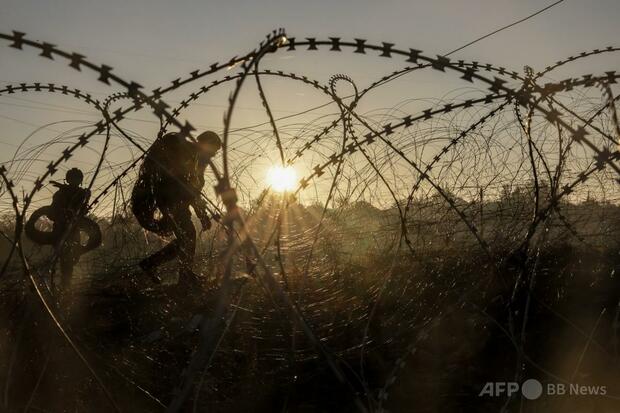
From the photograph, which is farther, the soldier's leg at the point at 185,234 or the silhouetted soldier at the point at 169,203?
the soldier's leg at the point at 185,234

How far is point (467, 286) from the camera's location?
15.6 ft

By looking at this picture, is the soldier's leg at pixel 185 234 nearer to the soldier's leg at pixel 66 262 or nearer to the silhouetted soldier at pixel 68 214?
the silhouetted soldier at pixel 68 214

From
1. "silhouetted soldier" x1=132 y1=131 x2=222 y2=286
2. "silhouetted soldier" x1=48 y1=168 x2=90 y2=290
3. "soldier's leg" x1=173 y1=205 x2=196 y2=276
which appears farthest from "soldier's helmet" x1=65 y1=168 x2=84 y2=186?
"soldier's leg" x1=173 y1=205 x2=196 y2=276

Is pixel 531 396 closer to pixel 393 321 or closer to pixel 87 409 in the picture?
pixel 393 321

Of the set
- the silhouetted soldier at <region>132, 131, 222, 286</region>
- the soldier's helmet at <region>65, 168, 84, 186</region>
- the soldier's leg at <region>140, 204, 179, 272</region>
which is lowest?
the soldier's leg at <region>140, 204, 179, 272</region>

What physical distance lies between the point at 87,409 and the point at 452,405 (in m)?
1.98

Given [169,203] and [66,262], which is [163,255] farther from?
[66,262]

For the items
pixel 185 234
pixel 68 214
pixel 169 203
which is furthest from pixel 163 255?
pixel 68 214

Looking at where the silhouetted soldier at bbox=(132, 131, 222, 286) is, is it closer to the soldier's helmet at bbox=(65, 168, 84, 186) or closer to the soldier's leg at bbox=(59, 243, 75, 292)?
the soldier's leg at bbox=(59, 243, 75, 292)

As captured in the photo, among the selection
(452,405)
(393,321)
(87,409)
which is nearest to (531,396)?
(452,405)

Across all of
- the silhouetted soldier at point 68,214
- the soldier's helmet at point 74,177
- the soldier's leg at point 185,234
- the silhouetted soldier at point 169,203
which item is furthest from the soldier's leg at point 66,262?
the soldier's leg at point 185,234

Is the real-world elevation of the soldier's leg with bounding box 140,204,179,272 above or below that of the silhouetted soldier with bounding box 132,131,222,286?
below

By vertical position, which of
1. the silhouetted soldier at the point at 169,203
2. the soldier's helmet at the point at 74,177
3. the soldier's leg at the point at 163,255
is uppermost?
the soldier's helmet at the point at 74,177

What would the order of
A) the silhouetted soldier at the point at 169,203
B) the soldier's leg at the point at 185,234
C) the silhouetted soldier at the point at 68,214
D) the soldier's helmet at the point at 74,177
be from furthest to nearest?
the soldier's helmet at the point at 74,177 → the silhouetted soldier at the point at 68,214 → the soldier's leg at the point at 185,234 → the silhouetted soldier at the point at 169,203
